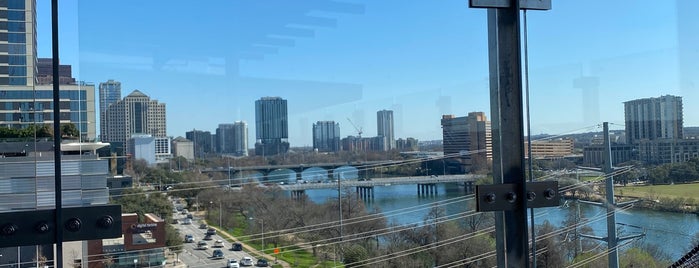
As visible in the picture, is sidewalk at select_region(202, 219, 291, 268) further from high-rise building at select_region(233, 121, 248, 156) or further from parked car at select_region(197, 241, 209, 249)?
high-rise building at select_region(233, 121, 248, 156)

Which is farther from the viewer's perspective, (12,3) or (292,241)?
(292,241)

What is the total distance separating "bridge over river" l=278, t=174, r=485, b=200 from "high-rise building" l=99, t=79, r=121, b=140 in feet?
4.74

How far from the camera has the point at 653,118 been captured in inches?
126

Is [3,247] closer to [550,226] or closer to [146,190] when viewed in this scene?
[146,190]

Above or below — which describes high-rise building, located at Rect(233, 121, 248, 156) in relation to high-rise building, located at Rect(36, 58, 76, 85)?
below

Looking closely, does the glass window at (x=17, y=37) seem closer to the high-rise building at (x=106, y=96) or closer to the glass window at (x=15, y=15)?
the glass window at (x=15, y=15)

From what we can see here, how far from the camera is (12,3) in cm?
173

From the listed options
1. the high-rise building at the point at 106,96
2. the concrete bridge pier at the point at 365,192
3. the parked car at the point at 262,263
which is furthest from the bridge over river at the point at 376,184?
the high-rise building at the point at 106,96

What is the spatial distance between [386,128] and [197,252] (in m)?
1.35

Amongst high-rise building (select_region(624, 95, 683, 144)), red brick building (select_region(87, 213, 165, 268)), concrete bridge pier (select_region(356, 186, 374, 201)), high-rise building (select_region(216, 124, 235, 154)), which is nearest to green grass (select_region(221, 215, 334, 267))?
high-rise building (select_region(216, 124, 235, 154))

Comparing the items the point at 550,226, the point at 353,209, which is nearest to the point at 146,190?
the point at 353,209

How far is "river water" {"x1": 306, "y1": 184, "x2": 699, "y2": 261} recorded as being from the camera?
8.90 ft

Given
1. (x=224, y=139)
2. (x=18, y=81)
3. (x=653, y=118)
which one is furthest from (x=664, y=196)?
(x=18, y=81)

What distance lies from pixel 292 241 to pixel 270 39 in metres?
1.42
